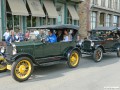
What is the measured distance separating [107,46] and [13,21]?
8.18 metres

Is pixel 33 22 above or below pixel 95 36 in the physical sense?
above

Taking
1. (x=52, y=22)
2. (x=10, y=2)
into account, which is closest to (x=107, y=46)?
(x=10, y=2)

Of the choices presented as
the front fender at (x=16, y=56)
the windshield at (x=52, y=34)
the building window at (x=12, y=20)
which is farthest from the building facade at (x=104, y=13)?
the front fender at (x=16, y=56)

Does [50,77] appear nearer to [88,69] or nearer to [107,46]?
[88,69]

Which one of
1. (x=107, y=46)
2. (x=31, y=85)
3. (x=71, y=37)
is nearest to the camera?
(x=31, y=85)

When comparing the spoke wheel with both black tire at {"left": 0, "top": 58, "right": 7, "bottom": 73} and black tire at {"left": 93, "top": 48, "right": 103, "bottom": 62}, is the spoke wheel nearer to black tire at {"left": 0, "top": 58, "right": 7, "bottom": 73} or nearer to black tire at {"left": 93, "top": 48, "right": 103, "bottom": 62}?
black tire at {"left": 0, "top": 58, "right": 7, "bottom": 73}

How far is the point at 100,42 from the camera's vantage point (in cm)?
1132

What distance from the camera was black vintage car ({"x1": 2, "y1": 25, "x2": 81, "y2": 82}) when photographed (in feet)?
22.8

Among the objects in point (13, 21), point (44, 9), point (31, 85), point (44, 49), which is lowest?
point (31, 85)

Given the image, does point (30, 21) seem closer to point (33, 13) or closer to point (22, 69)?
point (33, 13)

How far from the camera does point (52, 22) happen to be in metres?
20.1

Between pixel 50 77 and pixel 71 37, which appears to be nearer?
pixel 50 77

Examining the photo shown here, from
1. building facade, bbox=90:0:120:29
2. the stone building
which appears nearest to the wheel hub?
the stone building

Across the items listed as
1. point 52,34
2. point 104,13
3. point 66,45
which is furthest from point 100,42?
point 104,13
